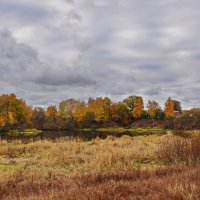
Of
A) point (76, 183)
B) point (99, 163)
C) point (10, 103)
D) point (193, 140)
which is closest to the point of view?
point (76, 183)

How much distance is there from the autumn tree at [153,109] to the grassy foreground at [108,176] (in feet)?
Answer: 352

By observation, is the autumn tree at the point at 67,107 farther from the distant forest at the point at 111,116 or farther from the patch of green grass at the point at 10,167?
the patch of green grass at the point at 10,167

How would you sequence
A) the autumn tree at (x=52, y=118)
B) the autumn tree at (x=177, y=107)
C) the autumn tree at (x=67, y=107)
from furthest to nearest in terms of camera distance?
the autumn tree at (x=177, y=107)
the autumn tree at (x=67, y=107)
the autumn tree at (x=52, y=118)

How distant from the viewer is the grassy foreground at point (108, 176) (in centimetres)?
725

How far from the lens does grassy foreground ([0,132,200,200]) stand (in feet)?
23.8

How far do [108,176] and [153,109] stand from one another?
4755 inches

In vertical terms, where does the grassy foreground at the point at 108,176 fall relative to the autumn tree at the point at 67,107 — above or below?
below

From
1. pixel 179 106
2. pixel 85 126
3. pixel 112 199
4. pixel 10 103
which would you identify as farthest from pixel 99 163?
pixel 179 106

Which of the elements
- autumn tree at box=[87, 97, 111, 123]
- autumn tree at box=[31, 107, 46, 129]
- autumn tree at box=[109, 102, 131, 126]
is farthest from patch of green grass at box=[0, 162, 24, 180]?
autumn tree at box=[31, 107, 46, 129]

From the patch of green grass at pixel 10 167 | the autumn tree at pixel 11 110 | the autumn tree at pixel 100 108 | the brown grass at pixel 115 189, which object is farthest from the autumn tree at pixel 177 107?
the brown grass at pixel 115 189

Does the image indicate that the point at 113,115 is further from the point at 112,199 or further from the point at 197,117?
the point at 112,199

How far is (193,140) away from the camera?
51.5 ft

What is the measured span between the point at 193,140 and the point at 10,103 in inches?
3801

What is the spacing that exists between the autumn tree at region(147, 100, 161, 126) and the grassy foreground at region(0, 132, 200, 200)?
107 metres
